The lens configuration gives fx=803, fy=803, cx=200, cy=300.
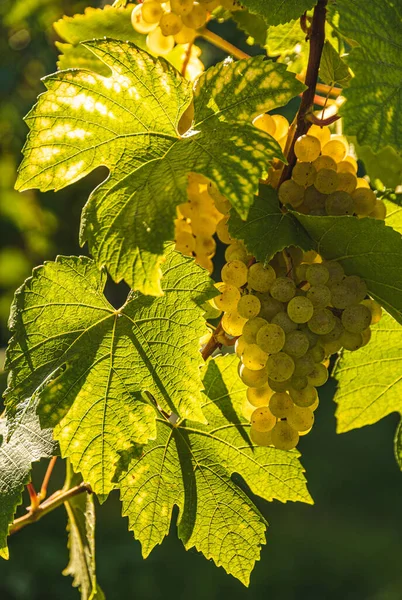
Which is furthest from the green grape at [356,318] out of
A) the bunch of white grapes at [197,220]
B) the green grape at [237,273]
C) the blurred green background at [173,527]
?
the blurred green background at [173,527]

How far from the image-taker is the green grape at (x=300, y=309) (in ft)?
2.38

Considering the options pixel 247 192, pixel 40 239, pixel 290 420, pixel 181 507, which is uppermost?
pixel 247 192

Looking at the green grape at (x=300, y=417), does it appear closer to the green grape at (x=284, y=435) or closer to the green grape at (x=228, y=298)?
the green grape at (x=284, y=435)

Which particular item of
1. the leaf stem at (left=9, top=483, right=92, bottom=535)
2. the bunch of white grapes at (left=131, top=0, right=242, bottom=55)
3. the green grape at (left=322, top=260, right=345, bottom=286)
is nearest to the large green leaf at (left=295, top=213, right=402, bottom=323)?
the green grape at (left=322, top=260, right=345, bottom=286)

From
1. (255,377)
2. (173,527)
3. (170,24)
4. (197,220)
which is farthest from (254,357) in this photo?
(173,527)

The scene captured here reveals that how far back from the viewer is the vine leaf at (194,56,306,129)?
0.71 m

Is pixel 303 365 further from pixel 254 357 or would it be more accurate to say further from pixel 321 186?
pixel 321 186

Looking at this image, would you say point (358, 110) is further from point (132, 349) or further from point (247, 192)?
point (132, 349)

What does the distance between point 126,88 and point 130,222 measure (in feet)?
0.48

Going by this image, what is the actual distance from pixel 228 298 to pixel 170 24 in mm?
327

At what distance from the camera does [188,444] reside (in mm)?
909

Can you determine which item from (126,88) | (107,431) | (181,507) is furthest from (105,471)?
(126,88)

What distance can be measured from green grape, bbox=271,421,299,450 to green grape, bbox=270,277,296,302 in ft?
0.42

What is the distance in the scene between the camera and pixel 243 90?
0.72m
